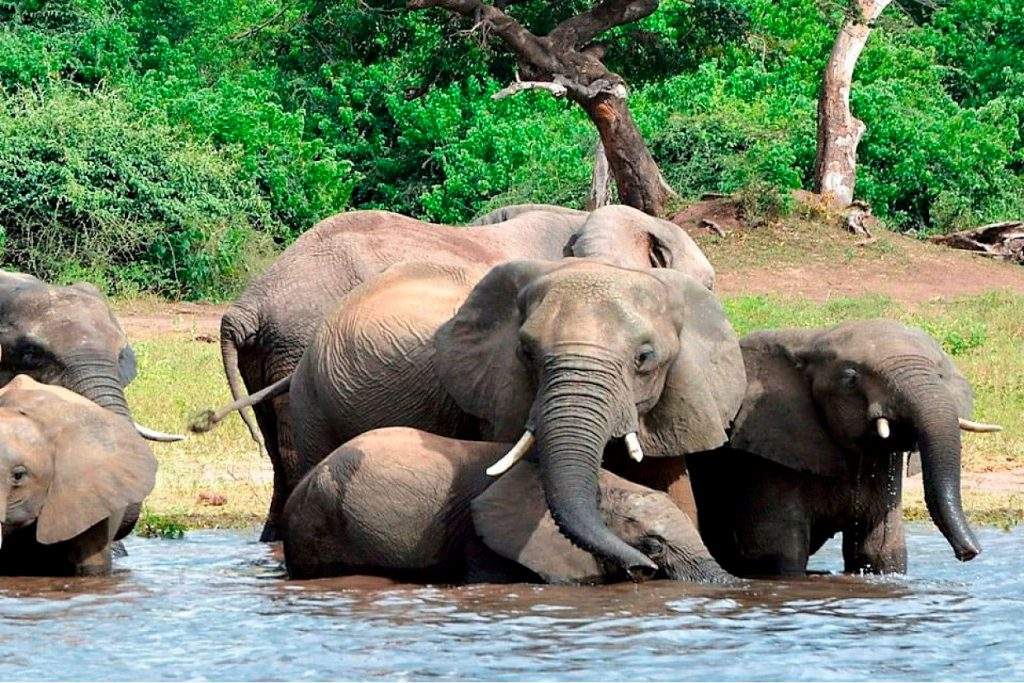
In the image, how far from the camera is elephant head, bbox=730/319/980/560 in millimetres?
7059

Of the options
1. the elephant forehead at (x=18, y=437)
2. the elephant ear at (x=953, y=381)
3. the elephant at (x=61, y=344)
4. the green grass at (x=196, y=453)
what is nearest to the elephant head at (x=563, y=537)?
the elephant ear at (x=953, y=381)

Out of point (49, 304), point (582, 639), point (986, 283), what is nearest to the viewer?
point (582, 639)

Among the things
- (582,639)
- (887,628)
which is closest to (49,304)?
(582,639)

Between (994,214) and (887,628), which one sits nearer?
(887,628)

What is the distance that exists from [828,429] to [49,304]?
10.4ft

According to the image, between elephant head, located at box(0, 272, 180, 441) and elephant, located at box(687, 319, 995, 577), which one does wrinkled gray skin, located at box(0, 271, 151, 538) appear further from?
elephant, located at box(687, 319, 995, 577)

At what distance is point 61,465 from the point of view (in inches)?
295

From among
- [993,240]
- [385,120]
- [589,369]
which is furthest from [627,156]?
[589,369]

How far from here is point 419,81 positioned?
22.8 m

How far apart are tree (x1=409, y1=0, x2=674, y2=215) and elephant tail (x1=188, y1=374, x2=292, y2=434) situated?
1058 cm

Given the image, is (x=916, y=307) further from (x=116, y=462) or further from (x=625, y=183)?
(x=116, y=462)

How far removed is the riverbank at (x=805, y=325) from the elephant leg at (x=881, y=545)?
5.81ft

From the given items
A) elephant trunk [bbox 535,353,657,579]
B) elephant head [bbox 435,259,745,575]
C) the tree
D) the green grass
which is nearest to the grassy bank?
the green grass

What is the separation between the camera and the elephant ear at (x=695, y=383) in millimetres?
7109
